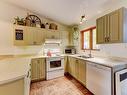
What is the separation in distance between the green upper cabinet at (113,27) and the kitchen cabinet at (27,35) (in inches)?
82.7

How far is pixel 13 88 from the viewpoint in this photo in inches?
47.1

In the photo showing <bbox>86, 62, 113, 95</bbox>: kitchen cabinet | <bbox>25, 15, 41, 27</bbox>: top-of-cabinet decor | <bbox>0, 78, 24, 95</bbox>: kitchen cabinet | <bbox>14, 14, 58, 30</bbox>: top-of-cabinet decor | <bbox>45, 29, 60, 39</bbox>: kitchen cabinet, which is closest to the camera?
<bbox>0, 78, 24, 95</bbox>: kitchen cabinet

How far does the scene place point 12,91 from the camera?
3.90ft

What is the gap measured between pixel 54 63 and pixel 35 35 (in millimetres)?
1299

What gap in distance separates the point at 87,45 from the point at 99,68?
6.11ft

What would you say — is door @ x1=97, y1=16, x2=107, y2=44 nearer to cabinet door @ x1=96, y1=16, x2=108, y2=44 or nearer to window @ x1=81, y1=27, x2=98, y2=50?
cabinet door @ x1=96, y1=16, x2=108, y2=44

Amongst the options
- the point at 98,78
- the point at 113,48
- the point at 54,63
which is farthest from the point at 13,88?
the point at 54,63

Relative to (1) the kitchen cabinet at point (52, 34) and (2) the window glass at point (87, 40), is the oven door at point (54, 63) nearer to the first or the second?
(1) the kitchen cabinet at point (52, 34)

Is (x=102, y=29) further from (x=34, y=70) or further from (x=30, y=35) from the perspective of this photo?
(x=34, y=70)

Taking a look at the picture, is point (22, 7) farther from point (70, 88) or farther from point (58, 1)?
point (70, 88)

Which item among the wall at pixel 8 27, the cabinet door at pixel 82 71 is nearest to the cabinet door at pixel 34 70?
the wall at pixel 8 27

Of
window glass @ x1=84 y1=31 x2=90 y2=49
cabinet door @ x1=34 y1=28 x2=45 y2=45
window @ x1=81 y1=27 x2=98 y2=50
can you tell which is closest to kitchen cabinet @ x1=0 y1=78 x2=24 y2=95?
cabinet door @ x1=34 y1=28 x2=45 y2=45

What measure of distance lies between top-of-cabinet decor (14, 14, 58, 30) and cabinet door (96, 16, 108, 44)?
1985mm

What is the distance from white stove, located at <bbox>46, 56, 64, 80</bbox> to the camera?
11.5 feet
